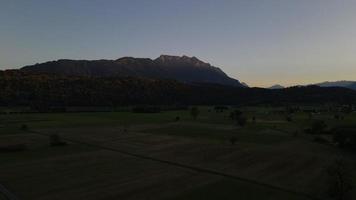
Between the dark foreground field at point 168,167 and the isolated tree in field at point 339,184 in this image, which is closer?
the isolated tree in field at point 339,184

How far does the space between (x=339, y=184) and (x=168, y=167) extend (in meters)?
26.8

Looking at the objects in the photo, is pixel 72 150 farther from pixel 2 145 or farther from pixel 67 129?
pixel 67 129

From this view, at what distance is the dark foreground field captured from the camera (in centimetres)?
4450

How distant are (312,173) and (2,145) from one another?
210 feet

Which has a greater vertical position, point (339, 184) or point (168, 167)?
point (339, 184)

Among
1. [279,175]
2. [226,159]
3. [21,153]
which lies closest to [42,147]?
[21,153]

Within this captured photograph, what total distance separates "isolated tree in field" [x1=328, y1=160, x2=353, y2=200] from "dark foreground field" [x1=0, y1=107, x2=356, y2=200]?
1.25 meters

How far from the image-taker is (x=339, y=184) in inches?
1709

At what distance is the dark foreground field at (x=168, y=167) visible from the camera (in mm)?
44500

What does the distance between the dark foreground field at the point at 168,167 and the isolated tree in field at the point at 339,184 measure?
125cm

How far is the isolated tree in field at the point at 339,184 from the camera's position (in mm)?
42969

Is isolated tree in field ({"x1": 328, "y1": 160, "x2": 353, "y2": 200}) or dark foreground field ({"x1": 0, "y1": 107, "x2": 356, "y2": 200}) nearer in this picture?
A: isolated tree in field ({"x1": 328, "y1": 160, "x2": 353, "y2": 200})

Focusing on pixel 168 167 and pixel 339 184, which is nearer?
pixel 339 184

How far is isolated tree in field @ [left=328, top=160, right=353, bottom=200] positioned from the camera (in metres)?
43.0
